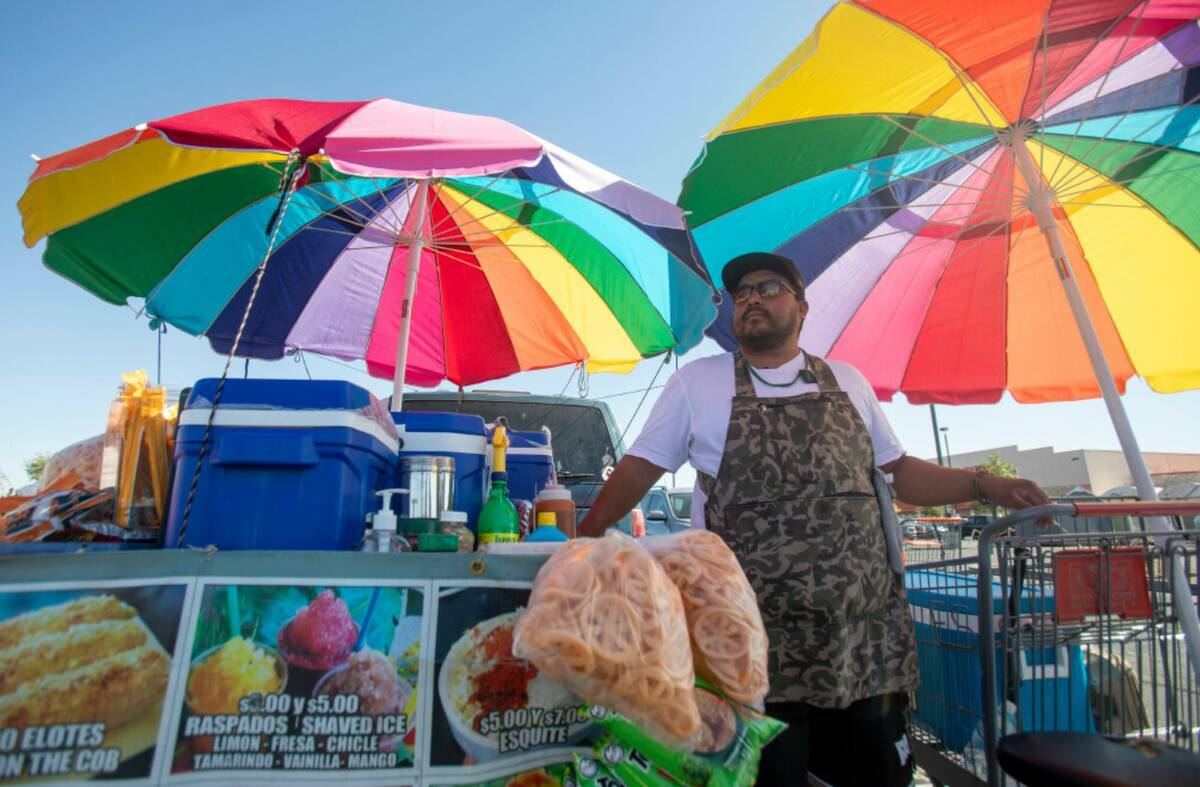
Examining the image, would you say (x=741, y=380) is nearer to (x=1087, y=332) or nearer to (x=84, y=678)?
(x=84, y=678)

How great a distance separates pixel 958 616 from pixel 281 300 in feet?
16.3

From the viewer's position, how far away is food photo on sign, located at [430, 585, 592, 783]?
125 centimetres

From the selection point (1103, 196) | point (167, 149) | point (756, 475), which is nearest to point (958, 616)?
point (756, 475)

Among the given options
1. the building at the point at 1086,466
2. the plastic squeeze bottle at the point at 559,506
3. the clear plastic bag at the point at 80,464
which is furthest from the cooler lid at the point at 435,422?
the building at the point at 1086,466

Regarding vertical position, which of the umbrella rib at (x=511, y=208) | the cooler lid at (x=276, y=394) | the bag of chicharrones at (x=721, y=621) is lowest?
the bag of chicharrones at (x=721, y=621)

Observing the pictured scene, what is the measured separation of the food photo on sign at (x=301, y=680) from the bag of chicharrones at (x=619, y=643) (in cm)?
36

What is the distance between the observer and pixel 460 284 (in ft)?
17.2

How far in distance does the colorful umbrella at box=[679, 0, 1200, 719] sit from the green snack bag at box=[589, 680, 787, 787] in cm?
215

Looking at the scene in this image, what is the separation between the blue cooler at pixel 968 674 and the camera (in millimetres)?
2219

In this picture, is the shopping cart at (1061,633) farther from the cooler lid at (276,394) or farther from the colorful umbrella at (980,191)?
the cooler lid at (276,394)

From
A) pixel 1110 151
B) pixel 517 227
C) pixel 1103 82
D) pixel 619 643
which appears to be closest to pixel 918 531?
pixel 1110 151

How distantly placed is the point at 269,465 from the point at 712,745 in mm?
1245

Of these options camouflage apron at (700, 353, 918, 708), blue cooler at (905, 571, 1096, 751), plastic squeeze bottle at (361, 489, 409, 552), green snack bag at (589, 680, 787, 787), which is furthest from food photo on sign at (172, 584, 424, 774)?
blue cooler at (905, 571, 1096, 751)

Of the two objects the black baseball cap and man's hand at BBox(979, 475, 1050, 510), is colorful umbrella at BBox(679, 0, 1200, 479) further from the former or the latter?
man's hand at BBox(979, 475, 1050, 510)
